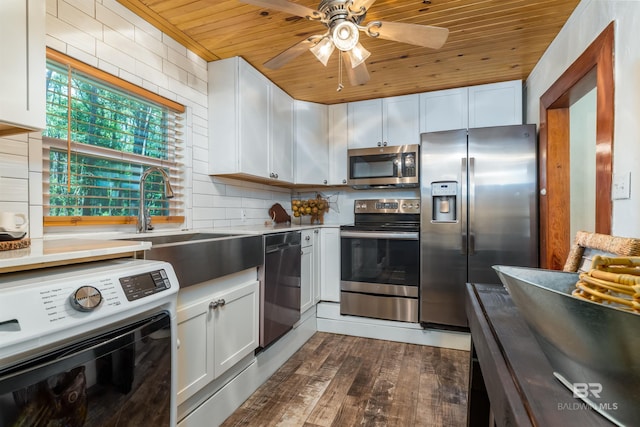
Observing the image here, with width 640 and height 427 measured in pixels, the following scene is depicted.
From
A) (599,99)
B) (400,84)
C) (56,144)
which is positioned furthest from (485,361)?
(400,84)

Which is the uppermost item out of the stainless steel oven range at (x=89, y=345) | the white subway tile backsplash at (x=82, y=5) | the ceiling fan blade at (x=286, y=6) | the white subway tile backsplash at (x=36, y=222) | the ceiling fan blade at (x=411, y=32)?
the white subway tile backsplash at (x=82, y=5)

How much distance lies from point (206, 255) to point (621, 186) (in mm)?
1881

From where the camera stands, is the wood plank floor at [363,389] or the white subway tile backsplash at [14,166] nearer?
the white subway tile backsplash at [14,166]

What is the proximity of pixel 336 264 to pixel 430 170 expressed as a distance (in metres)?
1.22

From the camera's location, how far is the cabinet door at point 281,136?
283 centimetres

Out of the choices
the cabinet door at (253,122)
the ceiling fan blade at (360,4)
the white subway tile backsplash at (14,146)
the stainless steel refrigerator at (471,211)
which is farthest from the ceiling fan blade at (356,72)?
the white subway tile backsplash at (14,146)

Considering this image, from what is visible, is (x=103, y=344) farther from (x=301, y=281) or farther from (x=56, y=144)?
(x=301, y=281)

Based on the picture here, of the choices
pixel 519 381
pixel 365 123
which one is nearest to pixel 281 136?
pixel 365 123

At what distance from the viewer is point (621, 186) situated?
4.33 ft

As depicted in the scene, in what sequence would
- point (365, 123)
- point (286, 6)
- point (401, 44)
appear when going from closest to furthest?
1. point (286, 6)
2. point (401, 44)
3. point (365, 123)

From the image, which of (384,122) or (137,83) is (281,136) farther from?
(137,83)

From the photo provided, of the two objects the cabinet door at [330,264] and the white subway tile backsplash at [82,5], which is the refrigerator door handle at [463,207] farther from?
the white subway tile backsplash at [82,5]

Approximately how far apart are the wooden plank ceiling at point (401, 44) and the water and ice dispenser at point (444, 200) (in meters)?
0.96

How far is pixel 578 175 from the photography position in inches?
104
